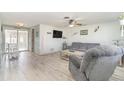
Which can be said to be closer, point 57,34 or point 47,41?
point 47,41

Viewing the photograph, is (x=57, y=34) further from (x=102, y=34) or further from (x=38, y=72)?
(x=38, y=72)

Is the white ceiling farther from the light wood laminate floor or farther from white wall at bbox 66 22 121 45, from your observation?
the light wood laminate floor

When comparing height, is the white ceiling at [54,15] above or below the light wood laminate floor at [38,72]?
above

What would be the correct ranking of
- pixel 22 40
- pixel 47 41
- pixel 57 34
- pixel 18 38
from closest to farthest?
pixel 47 41 → pixel 57 34 → pixel 18 38 → pixel 22 40

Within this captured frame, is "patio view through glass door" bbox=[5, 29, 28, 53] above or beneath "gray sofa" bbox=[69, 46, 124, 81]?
above

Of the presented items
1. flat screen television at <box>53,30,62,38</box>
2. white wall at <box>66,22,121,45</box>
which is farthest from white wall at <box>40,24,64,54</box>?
white wall at <box>66,22,121,45</box>

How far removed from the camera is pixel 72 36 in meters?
8.08

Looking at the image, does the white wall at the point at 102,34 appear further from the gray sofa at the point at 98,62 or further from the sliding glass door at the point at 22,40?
the sliding glass door at the point at 22,40

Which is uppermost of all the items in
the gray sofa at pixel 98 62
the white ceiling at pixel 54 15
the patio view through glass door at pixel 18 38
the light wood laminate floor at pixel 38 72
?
the white ceiling at pixel 54 15

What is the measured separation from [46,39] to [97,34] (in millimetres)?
3317

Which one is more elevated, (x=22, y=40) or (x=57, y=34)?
(x=57, y=34)

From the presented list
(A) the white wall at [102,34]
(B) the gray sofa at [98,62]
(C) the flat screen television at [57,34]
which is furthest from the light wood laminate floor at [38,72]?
(C) the flat screen television at [57,34]

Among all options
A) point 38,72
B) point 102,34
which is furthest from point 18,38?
point 102,34
